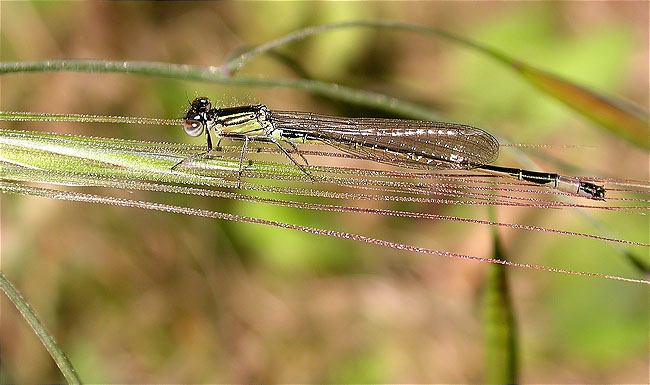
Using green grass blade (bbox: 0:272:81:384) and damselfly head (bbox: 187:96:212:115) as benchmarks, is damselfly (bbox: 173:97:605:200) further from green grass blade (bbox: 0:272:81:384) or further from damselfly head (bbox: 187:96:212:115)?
green grass blade (bbox: 0:272:81:384)

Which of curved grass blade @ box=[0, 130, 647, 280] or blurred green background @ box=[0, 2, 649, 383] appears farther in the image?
blurred green background @ box=[0, 2, 649, 383]

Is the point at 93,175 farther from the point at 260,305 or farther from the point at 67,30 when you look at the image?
the point at 67,30

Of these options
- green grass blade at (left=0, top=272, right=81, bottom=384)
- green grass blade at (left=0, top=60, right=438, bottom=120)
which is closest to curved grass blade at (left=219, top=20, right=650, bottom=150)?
green grass blade at (left=0, top=60, right=438, bottom=120)

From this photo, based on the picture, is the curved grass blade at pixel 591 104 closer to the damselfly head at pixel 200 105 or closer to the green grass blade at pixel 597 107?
the green grass blade at pixel 597 107

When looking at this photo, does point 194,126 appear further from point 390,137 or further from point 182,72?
point 390,137

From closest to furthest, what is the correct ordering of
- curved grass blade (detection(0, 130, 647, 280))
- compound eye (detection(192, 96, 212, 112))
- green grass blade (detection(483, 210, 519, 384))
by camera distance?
curved grass blade (detection(0, 130, 647, 280))
green grass blade (detection(483, 210, 519, 384))
compound eye (detection(192, 96, 212, 112))
